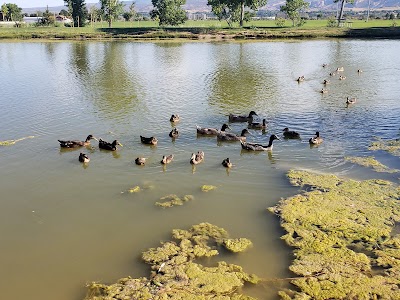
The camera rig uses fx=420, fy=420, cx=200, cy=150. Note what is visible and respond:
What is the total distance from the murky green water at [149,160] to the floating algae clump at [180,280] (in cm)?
32

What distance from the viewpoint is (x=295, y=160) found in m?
17.4

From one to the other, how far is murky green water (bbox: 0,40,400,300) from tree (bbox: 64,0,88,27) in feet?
222

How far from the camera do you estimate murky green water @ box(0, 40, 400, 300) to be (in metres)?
11.1

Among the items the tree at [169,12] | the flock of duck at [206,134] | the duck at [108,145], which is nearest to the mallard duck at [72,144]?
the flock of duck at [206,134]

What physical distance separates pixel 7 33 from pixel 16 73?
45724mm

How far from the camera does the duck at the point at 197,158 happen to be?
1673cm

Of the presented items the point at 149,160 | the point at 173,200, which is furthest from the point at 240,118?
the point at 173,200

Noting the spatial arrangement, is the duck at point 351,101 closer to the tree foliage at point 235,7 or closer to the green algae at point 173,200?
the green algae at point 173,200

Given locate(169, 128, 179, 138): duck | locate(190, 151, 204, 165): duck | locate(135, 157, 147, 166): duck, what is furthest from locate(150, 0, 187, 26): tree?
locate(135, 157, 147, 166): duck

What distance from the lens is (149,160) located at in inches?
684

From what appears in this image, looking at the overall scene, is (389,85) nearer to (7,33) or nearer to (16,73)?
(16,73)

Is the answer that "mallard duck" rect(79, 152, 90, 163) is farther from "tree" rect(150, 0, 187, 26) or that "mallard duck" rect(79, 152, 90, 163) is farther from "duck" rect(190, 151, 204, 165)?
"tree" rect(150, 0, 187, 26)

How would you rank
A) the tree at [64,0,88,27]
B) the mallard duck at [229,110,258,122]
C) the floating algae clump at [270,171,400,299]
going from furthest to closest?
the tree at [64,0,88,27], the mallard duck at [229,110,258,122], the floating algae clump at [270,171,400,299]

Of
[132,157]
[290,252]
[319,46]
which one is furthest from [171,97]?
[319,46]
